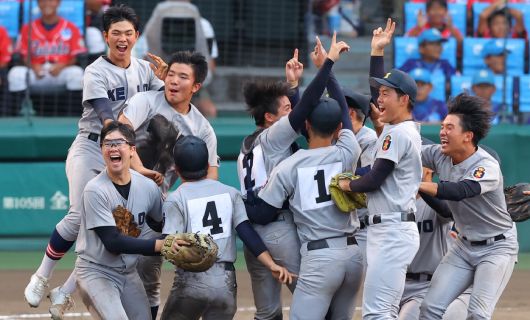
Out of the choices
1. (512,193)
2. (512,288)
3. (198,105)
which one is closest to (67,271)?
(198,105)

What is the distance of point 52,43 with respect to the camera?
11.3m

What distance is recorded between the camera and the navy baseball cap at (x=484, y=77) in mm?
11844

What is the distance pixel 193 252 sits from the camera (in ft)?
19.8

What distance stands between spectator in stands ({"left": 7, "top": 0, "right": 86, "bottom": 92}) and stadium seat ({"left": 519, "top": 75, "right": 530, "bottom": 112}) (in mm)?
4356

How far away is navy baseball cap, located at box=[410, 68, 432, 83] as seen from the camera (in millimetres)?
11820

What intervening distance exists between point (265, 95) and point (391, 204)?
1161 mm

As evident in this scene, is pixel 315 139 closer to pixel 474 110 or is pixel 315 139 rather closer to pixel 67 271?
pixel 474 110

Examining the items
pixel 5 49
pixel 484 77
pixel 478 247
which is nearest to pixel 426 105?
pixel 484 77

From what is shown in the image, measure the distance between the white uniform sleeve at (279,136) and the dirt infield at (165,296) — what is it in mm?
1918

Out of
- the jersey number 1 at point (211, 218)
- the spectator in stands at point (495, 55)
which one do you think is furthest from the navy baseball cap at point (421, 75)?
the jersey number 1 at point (211, 218)

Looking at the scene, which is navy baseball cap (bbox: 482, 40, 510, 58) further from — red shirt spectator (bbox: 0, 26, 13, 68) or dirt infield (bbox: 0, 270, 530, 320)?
red shirt spectator (bbox: 0, 26, 13, 68)

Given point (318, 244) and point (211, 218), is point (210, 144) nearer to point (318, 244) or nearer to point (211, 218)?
point (211, 218)

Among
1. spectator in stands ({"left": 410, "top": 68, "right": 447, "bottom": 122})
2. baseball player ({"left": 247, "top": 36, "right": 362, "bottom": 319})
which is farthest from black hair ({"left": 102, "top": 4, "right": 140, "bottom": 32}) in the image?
spectator in stands ({"left": 410, "top": 68, "right": 447, "bottom": 122})

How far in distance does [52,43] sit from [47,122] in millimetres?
781
